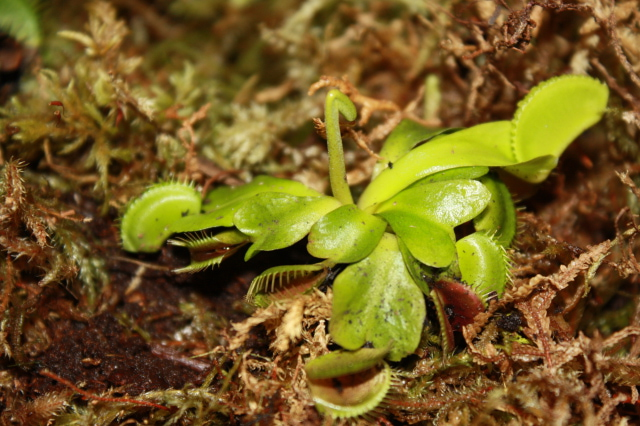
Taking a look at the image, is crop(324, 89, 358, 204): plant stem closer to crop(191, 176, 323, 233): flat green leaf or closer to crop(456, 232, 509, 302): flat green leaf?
crop(191, 176, 323, 233): flat green leaf

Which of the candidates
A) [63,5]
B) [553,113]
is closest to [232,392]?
[553,113]

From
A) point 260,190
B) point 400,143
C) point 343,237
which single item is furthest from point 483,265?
point 260,190

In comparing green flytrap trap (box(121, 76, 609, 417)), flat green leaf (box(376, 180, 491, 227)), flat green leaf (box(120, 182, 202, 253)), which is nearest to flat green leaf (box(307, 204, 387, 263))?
green flytrap trap (box(121, 76, 609, 417))

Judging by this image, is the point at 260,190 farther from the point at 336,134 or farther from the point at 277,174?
the point at 277,174

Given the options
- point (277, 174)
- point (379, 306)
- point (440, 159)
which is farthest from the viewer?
A: point (277, 174)

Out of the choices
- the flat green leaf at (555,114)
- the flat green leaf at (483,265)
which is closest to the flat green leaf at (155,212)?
the flat green leaf at (483,265)
